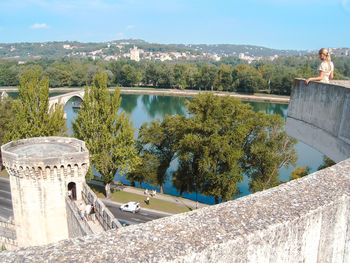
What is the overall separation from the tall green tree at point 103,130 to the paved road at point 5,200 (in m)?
6.33

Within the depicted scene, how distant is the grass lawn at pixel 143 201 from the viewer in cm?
2297

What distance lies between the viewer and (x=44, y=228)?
13211 millimetres

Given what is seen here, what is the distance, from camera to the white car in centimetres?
2236

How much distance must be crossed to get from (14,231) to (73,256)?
14.0 meters

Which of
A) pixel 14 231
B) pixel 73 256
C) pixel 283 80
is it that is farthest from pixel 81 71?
pixel 73 256

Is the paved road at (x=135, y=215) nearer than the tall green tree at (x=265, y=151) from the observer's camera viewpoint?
Yes

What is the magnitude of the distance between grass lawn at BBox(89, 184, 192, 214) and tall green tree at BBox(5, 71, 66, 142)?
21.6 feet

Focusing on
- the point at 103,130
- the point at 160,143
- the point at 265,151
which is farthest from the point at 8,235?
the point at 265,151

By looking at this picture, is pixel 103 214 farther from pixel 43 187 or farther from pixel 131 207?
pixel 131 207

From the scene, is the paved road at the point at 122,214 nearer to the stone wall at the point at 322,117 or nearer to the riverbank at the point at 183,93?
the stone wall at the point at 322,117

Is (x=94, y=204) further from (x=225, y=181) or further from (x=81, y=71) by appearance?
(x=81, y=71)

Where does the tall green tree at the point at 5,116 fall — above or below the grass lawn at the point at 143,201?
above

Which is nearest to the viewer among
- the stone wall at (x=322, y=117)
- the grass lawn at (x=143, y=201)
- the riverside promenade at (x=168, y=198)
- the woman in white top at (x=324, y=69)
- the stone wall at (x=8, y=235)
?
the stone wall at (x=322, y=117)

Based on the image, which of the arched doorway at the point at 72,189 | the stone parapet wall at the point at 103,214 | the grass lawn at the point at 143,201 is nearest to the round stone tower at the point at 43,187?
the arched doorway at the point at 72,189
